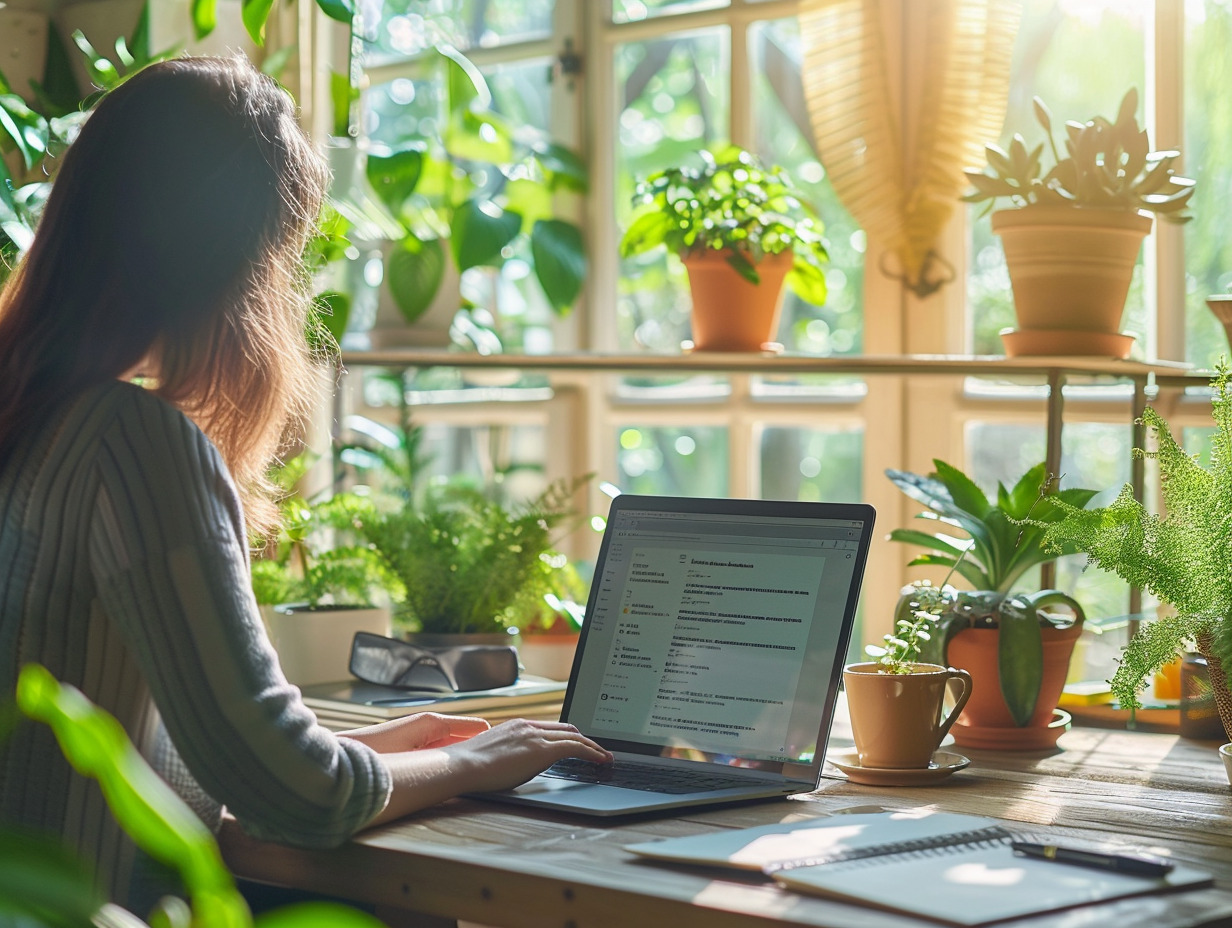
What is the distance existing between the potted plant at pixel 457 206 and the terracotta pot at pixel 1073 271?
0.99 m

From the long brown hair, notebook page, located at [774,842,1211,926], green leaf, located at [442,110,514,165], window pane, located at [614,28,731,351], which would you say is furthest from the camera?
green leaf, located at [442,110,514,165]

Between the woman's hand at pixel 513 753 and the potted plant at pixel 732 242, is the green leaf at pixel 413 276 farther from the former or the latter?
the woman's hand at pixel 513 753

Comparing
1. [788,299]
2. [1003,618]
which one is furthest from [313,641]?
[788,299]

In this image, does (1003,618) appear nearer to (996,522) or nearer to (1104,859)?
(996,522)

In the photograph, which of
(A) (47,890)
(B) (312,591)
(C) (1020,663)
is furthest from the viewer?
(B) (312,591)

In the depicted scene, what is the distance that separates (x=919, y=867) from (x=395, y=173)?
1.76 m

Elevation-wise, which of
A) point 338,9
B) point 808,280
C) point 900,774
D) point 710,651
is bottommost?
point 900,774

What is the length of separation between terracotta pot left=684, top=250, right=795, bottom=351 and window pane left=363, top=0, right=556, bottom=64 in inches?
39.3

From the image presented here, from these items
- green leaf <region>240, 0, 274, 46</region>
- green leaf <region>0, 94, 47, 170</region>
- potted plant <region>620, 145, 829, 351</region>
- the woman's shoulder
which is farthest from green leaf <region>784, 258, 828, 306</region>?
the woman's shoulder

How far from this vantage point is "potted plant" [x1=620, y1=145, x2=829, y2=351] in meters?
1.92

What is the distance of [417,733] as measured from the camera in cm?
133

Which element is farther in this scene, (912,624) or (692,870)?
(912,624)

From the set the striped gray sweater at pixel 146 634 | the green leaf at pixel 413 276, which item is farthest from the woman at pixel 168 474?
the green leaf at pixel 413 276

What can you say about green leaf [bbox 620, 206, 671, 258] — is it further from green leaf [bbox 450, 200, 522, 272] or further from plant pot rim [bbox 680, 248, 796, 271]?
green leaf [bbox 450, 200, 522, 272]
